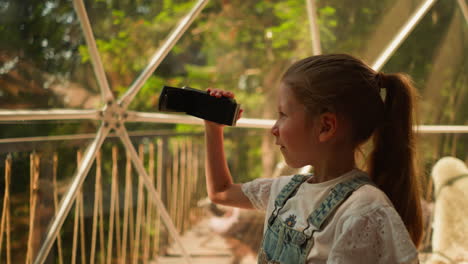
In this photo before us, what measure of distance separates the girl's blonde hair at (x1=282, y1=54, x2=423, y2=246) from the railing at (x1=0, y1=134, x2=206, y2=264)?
986 millimetres

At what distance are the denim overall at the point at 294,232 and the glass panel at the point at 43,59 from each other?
2.85 ft

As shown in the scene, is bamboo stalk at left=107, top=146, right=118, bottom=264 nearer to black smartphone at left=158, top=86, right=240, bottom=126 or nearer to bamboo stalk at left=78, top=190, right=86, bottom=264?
bamboo stalk at left=78, top=190, right=86, bottom=264

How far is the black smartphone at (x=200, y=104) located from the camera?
1021 millimetres

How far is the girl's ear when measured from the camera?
0.88m

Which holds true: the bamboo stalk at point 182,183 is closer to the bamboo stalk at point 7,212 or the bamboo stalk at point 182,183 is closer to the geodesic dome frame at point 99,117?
the geodesic dome frame at point 99,117

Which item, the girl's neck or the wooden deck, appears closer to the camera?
the girl's neck

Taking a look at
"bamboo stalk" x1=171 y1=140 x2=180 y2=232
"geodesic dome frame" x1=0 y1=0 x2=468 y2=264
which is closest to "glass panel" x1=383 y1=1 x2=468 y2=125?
"geodesic dome frame" x1=0 y1=0 x2=468 y2=264

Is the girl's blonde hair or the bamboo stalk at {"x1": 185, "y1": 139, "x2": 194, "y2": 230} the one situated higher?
the girl's blonde hair

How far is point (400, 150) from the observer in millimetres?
937

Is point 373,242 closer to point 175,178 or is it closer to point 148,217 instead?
point 148,217

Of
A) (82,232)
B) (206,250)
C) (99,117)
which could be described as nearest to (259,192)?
(99,117)

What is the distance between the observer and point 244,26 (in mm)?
2502

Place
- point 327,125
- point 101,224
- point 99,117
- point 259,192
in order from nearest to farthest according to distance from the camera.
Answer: point 327,125 < point 259,192 < point 99,117 < point 101,224

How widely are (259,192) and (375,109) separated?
36 centimetres
